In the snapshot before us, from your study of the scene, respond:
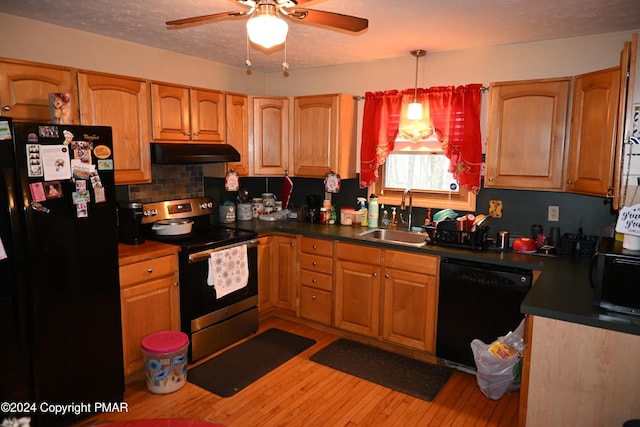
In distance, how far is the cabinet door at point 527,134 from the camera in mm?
2924

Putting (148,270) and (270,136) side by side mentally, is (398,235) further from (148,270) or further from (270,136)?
(148,270)

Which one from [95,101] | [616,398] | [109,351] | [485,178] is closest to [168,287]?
[109,351]

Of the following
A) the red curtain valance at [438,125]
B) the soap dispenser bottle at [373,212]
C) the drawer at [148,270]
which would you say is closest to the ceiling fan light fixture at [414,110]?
the red curtain valance at [438,125]

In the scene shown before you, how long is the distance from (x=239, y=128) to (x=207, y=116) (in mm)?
353

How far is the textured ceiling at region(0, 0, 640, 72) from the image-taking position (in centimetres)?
244

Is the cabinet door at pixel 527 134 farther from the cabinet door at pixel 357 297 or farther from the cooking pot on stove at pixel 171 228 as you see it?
the cooking pot on stove at pixel 171 228

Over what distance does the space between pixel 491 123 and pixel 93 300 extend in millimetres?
2818

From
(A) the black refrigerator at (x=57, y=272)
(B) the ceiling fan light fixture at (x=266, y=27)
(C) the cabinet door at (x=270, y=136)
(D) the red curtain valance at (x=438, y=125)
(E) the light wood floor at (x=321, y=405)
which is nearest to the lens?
(B) the ceiling fan light fixture at (x=266, y=27)

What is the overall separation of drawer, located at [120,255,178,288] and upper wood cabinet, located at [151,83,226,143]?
935 mm

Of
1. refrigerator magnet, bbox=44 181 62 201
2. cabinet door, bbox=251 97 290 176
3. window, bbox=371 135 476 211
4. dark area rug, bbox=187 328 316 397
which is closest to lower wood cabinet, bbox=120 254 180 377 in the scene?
dark area rug, bbox=187 328 316 397

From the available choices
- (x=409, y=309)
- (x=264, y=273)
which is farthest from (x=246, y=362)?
(x=409, y=309)

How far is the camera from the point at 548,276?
97.0 inches

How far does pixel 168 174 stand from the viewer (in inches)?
149

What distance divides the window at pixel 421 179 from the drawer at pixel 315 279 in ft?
2.88
